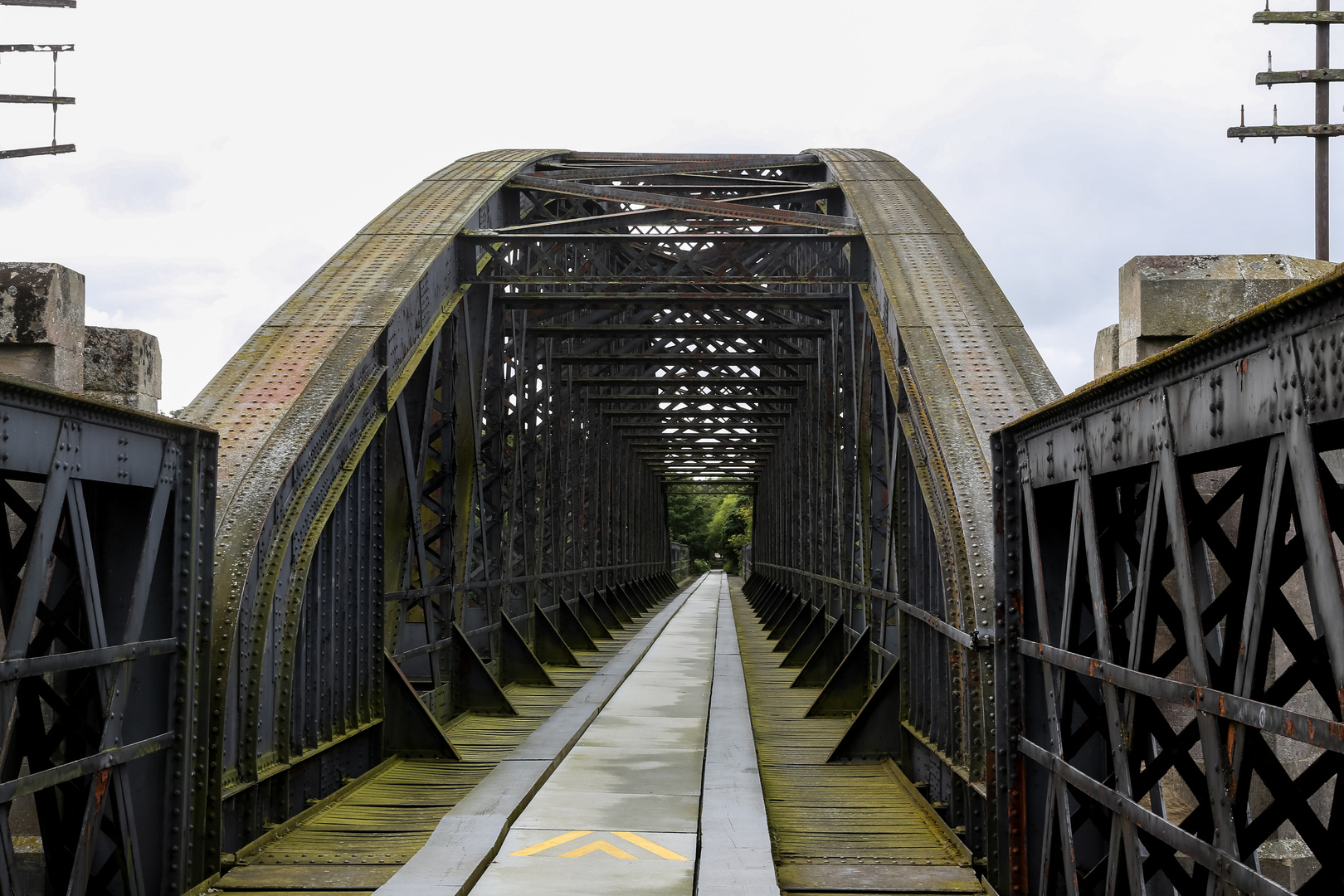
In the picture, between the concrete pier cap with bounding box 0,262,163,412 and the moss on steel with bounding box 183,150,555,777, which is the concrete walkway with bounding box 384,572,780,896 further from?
the concrete pier cap with bounding box 0,262,163,412

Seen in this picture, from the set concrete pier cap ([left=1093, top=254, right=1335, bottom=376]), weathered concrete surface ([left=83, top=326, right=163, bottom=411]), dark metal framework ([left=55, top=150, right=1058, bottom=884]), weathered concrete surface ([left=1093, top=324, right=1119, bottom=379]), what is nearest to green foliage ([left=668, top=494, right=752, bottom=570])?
dark metal framework ([left=55, top=150, right=1058, bottom=884])

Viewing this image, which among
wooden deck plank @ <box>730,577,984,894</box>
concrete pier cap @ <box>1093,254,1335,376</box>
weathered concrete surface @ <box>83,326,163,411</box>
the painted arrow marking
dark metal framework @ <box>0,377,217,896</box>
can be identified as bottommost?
wooden deck plank @ <box>730,577,984,894</box>

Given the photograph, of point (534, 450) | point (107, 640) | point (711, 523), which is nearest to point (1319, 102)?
point (534, 450)

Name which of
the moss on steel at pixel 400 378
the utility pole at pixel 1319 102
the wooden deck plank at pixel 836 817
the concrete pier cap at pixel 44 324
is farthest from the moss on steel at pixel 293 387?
the utility pole at pixel 1319 102

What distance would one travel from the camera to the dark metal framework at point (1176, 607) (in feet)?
9.59

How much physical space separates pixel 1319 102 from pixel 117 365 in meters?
15.6

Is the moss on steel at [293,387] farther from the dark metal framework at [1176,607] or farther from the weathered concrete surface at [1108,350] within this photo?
the weathered concrete surface at [1108,350]

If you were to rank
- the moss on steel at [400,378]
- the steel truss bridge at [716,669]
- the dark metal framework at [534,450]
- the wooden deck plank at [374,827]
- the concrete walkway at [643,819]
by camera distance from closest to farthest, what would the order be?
1. the steel truss bridge at [716,669]
2. the concrete walkway at [643,819]
3. the wooden deck plank at [374,827]
4. the moss on steel at [400,378]
5. the dark metal framework at [534,450]

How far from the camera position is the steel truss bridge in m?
3.56

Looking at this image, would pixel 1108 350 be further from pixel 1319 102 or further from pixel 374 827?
pixel 1319 102

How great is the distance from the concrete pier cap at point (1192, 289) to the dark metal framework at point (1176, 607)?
246 centimetres

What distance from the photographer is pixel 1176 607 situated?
4152mm

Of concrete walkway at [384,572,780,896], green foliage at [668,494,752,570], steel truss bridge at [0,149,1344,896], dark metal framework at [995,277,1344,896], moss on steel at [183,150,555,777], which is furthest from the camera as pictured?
green foliage at [668,494,752,570]

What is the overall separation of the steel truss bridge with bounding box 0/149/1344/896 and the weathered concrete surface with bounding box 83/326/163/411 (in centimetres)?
52
